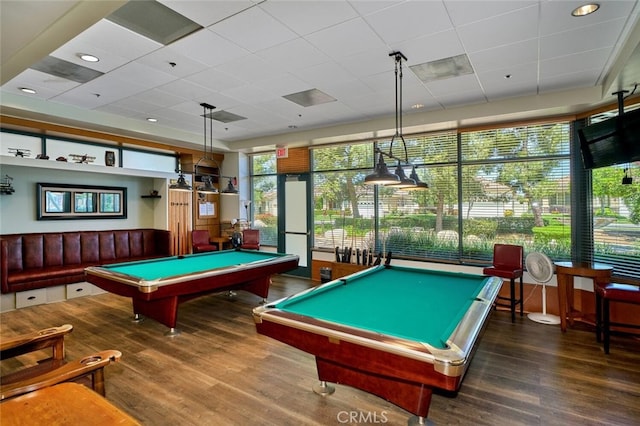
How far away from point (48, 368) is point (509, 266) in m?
5.05

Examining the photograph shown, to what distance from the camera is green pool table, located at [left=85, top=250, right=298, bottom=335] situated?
357 cm

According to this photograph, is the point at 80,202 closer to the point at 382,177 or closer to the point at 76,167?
the point at 76,167

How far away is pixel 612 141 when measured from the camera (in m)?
3.55

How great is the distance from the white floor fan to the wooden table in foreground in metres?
4.83

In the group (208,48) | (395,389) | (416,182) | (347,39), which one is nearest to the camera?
(395,389)

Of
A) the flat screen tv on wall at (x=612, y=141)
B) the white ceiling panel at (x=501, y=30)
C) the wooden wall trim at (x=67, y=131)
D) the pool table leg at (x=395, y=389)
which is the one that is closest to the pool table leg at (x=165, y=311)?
the pool table leg at (x=395, y=389)

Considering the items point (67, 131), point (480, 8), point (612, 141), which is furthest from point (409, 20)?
point (67, 131)

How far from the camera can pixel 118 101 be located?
4711 mm

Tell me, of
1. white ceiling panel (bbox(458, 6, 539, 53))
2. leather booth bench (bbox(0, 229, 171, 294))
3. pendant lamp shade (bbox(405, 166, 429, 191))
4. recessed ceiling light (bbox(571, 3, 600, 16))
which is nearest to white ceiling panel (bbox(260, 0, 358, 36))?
white ceiling panel (bbox(458, 6, 539, 53))

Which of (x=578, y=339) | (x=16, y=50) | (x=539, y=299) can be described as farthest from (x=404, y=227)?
(x=16, y=50)

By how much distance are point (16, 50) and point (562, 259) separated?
21.8ft

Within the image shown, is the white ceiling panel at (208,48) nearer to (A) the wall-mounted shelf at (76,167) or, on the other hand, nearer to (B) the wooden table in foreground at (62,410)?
(B) the wooden table in foreground at (62,410)

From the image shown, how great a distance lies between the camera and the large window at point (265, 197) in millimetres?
7805

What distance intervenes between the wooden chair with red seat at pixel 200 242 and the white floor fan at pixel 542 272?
5762 mm
